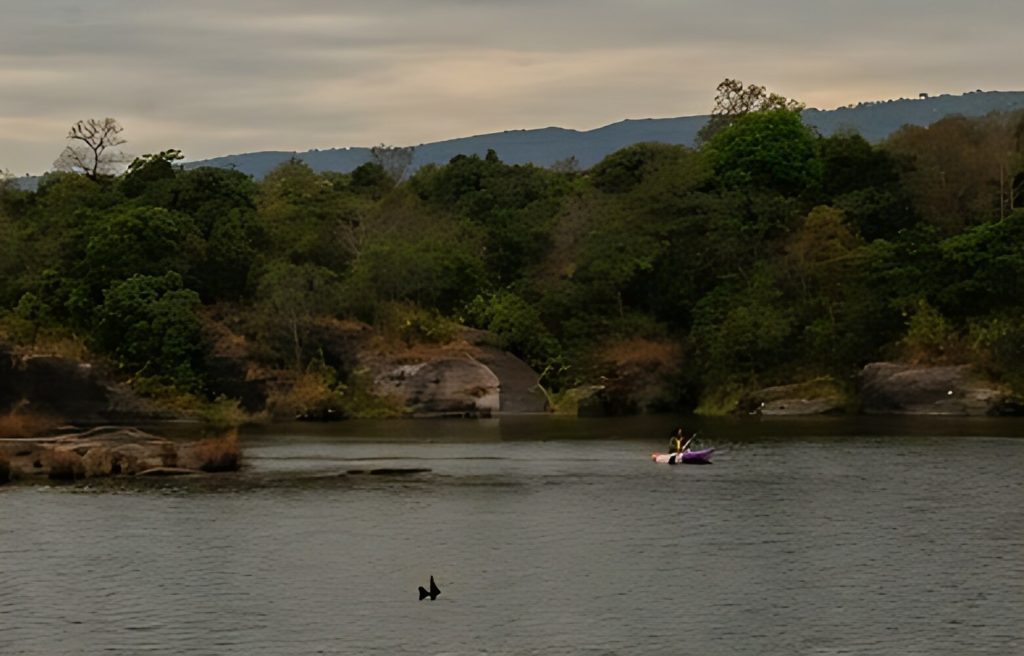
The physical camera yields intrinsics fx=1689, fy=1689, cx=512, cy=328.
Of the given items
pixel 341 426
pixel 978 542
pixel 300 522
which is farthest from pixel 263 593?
pixel 341 426

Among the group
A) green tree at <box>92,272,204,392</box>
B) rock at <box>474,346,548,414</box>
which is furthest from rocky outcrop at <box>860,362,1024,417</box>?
green tree at <box>92,272,204,392</box>

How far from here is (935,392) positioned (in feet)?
314

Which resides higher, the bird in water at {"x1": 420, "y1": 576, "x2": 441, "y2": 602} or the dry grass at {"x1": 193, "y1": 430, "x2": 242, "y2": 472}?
the dry grass at {"x1": 193, "y1": 430, "x2": 242, "y2": 472}

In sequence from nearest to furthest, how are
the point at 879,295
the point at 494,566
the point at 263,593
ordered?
the point at 263,593, the point at 494,566, the point at 879,295

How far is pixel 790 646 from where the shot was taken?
1353 inches

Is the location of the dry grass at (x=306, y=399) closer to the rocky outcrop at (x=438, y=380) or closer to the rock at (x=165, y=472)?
the rocky outcrop at (x=438, y=380)

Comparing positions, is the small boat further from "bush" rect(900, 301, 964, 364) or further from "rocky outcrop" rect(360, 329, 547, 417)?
"rocky outcrop" rect(360, 329, 547, 417)

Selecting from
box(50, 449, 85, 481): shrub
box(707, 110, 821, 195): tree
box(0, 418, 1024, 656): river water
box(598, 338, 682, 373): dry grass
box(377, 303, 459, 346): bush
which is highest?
box(707, 110, 821, 195): tree

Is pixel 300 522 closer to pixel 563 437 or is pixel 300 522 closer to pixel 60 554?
pixel 60 554

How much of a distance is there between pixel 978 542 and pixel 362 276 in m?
67.4

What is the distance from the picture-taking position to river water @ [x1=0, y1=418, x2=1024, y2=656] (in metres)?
35.8

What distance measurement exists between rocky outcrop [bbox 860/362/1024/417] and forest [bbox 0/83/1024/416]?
119 centimetres

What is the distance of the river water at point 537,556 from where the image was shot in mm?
35812

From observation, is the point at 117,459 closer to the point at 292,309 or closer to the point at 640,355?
the point at 292,309
